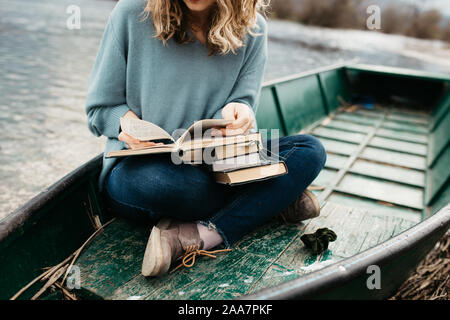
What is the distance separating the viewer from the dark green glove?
1.62 m

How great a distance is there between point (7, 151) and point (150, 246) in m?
5.01

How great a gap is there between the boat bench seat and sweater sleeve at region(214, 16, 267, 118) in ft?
1.94

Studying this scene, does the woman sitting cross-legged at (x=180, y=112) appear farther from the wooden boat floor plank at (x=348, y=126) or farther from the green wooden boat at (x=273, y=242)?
the wooden boat floor plank at (x=348, y=126)

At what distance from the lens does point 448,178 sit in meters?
2.49

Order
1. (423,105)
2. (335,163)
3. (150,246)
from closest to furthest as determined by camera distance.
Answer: (150,246) → (335,163) → (423,105)

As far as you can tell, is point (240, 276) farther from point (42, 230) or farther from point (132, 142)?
point (42, 230)

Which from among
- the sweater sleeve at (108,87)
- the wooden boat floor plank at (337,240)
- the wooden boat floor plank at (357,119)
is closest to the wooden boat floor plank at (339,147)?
the wooden boat floor plank at (357,119)

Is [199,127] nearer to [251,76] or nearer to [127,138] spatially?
[127,138]

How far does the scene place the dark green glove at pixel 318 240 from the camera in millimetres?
1616

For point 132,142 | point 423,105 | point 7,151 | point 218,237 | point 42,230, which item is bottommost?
point 7,151

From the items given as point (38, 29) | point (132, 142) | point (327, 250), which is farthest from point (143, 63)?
point (38, 29)

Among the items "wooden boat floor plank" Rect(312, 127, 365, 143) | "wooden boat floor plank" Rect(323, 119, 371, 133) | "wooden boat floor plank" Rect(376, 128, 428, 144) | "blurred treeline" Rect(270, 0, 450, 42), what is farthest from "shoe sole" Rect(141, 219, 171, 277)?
"blurred treeline" Rect(270, 0, 450, 42)

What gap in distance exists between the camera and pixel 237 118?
5.17 ft

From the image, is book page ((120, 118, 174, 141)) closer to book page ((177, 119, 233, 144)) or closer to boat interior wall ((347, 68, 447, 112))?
book page ((177, 119, 233, 144))
